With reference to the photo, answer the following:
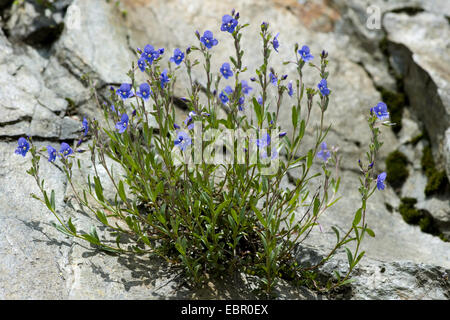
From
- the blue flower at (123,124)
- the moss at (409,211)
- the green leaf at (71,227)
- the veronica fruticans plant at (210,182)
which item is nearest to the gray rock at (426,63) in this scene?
the moss at (409,211)

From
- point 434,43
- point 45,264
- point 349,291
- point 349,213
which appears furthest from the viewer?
point 434,43

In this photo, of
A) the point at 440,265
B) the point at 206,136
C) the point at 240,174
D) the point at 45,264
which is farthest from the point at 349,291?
the point at 45,264

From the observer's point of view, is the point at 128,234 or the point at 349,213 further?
the point at 349,213

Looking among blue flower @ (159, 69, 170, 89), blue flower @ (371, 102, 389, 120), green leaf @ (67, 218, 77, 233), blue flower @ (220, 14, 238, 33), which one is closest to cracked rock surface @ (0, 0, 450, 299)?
green leaf @ (67, 218, 77, 233)

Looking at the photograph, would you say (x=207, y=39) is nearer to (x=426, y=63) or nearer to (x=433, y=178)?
(x=433, y=178)

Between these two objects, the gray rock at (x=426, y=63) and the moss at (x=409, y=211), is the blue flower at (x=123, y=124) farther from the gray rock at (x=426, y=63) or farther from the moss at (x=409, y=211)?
the gray rock at (x=426, y=63)

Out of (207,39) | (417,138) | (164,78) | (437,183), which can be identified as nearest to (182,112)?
(164,78)

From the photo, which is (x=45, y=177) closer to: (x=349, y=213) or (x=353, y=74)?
(x=349, y=213)
